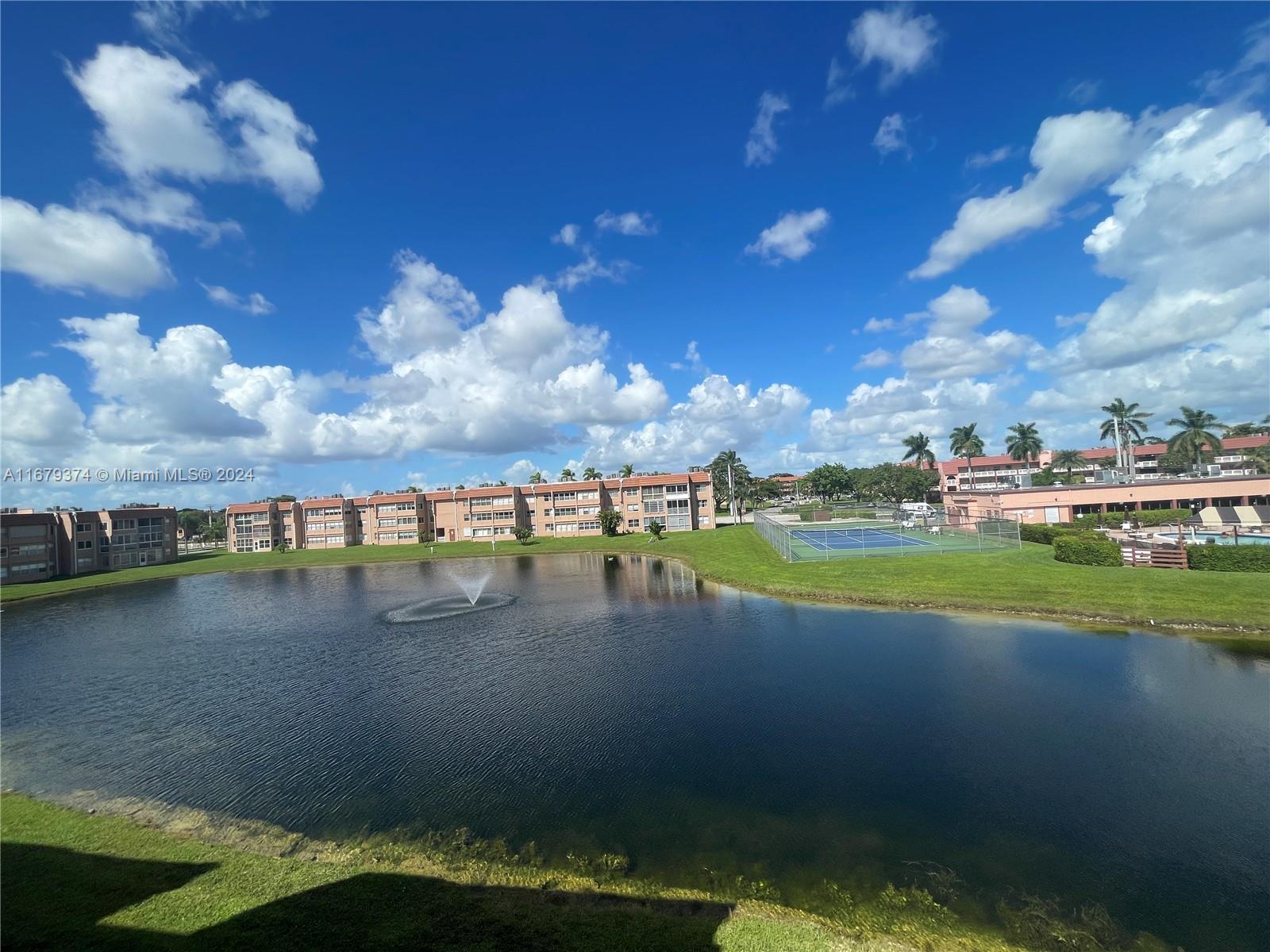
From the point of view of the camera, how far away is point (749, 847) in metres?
11.6

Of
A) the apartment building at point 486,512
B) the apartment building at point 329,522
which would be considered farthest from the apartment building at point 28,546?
the apartment building at point 329,522

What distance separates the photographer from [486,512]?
9338 cm

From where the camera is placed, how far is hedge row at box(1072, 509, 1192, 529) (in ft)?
179

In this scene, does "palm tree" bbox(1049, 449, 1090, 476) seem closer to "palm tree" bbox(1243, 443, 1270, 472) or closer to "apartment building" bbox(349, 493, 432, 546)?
"palm tree" bbox(1243, 443, 1270, 472)

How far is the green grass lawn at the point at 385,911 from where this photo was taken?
8.66 metres

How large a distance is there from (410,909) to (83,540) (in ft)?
345

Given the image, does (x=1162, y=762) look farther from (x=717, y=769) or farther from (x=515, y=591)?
(x=515, y=591)

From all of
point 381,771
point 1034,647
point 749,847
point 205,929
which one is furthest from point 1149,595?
point 205,929

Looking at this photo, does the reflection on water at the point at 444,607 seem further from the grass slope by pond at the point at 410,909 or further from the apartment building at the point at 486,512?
the apartment building at the point at 486,512

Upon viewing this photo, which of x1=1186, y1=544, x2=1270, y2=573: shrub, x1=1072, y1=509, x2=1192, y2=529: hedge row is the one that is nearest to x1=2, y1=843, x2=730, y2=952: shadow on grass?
x1=1186, y1=544, x2=1270, y2=573: shrub

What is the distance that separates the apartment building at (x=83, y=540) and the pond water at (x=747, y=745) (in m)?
58.2

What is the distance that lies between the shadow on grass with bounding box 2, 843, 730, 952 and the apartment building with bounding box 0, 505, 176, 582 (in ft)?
298

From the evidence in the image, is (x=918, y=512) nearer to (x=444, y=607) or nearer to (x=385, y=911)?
(x=444, y=607)

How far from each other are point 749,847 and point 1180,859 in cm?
815
